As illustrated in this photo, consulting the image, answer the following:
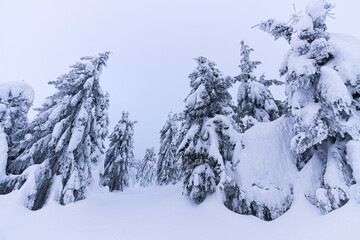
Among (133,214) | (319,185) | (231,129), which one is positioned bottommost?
(133,214)

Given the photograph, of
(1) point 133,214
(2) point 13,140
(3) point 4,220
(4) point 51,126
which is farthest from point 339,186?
(2) point 13,140

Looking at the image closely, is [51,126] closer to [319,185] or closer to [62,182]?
[62,182]

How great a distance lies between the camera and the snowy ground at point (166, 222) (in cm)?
718

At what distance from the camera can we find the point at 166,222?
9.65m

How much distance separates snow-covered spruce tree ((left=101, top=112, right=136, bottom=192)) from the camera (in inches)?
1058

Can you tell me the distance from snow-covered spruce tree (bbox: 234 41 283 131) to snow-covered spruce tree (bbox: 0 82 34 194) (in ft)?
52.6

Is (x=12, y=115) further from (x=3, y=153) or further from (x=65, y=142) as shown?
(x=65, y=142)

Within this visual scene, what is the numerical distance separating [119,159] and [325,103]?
23813 millimetres

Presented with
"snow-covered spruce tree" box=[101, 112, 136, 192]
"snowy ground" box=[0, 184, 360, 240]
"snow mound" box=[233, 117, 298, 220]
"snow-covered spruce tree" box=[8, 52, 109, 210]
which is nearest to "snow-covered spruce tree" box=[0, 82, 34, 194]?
"snow-covered spruce tree" box=[8, 52, 109, 210]

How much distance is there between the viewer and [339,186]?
23.9 ft

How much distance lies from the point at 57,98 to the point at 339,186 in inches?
646

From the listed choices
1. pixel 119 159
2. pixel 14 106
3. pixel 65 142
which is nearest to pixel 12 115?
pixel 14 106

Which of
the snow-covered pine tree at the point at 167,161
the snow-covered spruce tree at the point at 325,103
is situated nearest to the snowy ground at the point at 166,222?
the snow-covered spruce tree at the point at 325,103

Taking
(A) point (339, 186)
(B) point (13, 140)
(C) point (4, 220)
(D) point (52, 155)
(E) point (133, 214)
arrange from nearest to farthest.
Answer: (A) point (339, 186) → (C) point (4, 220) → (E) point (133, 214) → (D) point (52, 155) → (B) point (13, 140)
